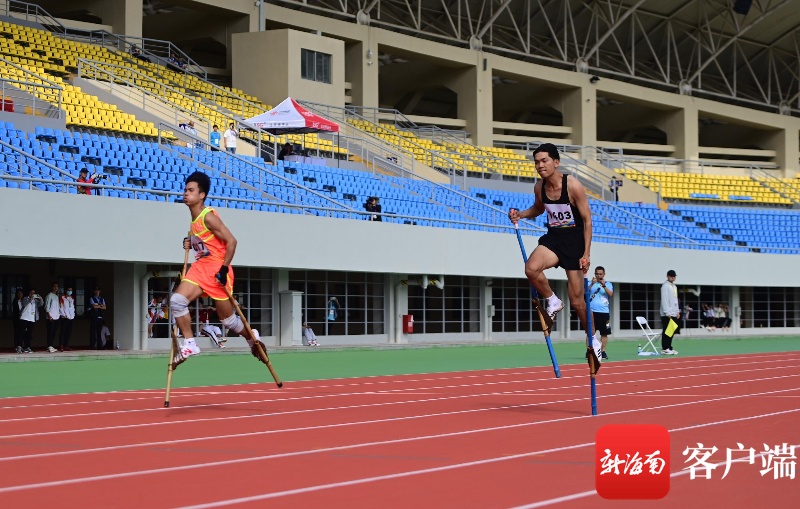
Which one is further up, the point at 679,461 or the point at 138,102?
the point at 138,102

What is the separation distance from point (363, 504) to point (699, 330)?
40118 millimetres

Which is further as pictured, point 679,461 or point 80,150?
point 80,150

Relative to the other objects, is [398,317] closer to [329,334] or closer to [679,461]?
[329,334]

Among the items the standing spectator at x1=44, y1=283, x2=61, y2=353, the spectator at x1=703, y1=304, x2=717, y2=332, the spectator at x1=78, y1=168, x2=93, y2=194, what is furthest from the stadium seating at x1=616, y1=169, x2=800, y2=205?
the standing spectator at x1=44, y1=283, x2=61, y2=353

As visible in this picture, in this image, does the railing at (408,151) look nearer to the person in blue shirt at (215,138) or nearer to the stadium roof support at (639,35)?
the stadium roof support at (639,35)

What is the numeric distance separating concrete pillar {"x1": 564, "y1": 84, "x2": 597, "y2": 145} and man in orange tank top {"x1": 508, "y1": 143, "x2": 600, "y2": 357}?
4742 centimetres

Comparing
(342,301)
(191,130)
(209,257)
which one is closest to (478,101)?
(191,130)

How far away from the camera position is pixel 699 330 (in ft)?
146

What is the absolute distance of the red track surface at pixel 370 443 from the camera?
244 inches

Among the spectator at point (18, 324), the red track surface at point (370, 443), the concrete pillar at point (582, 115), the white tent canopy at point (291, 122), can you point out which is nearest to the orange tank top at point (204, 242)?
the red track surface at point (370, 443)

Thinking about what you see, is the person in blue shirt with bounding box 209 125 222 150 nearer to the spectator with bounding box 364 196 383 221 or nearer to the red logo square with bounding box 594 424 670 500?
the spectator with bounding box 364 196 383 221

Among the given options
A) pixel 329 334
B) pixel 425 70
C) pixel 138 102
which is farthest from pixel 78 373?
pixel 425 70

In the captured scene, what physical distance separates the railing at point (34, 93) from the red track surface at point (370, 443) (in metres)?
20.2

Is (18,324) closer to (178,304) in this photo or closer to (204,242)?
(204,242)
